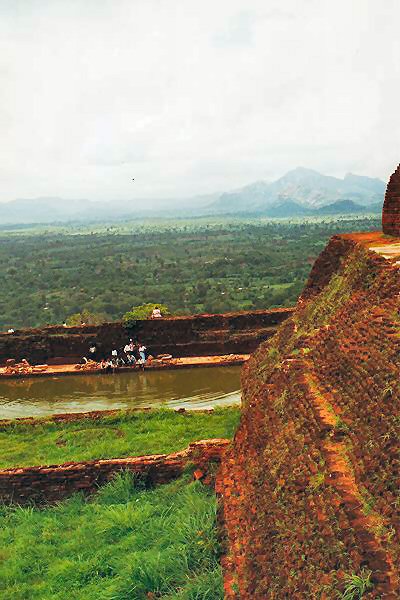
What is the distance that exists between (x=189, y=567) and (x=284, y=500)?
1.31 meters

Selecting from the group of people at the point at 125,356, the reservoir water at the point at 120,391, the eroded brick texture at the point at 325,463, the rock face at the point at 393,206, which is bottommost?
the reservoir water at the point at 120,391

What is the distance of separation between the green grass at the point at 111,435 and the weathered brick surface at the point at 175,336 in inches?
243

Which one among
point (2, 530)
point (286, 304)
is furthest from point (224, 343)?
point (286, 304)

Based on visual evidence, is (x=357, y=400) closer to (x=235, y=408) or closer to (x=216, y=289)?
(x=235, y=408)

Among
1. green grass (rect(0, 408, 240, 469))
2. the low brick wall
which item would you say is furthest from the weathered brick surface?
the low brick wall

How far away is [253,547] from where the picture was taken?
196 inches

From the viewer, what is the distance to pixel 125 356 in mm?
17234

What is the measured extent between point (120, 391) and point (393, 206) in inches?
339

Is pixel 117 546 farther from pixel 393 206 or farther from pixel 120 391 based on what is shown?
pixel 120 391

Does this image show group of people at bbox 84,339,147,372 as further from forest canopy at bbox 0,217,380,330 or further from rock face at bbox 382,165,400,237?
forest canopy at bbox 0,217,380,330

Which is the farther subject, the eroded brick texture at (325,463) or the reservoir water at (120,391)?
the reservoir water at (120,391)

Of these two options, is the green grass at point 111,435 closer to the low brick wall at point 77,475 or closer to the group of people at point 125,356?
the low brick wall at point 77,475

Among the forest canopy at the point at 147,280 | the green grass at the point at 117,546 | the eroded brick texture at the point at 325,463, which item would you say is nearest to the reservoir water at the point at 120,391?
the green grass at the point at 117,546

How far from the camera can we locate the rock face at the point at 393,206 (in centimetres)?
890
